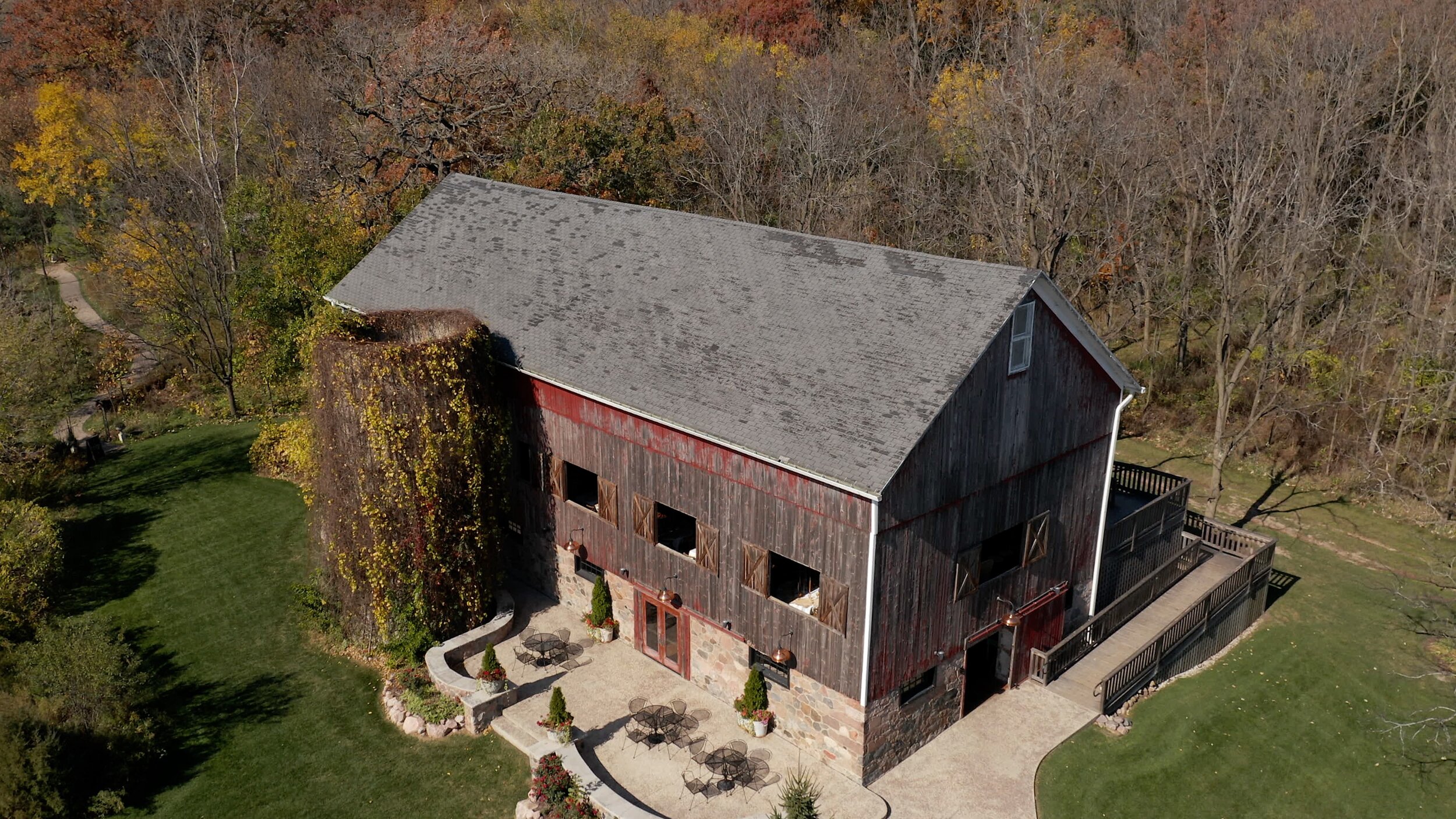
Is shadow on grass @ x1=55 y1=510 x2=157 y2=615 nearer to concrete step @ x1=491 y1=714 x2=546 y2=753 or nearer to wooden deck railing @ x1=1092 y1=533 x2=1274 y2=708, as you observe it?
concrete step @ x1=491 y1=714 x2=546 y2=753

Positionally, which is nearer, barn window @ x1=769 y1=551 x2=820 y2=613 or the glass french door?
barn window @ x1=769 y1=551 x2=820 y2=613

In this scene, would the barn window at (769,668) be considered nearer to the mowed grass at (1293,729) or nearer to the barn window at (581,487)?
the mowed grass at (1293,729)

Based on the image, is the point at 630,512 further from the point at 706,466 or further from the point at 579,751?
the point at 579,751

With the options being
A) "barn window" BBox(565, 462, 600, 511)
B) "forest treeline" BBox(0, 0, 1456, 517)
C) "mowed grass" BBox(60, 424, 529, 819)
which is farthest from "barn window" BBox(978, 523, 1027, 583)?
"forest treeline" BBox(0, 0, 1456, 517)

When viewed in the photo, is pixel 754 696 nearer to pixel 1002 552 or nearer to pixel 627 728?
pixel 627 728

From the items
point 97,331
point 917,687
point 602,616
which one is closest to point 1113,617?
point 917,687

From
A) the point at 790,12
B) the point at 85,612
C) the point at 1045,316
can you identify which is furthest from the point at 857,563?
the point at 790,12
